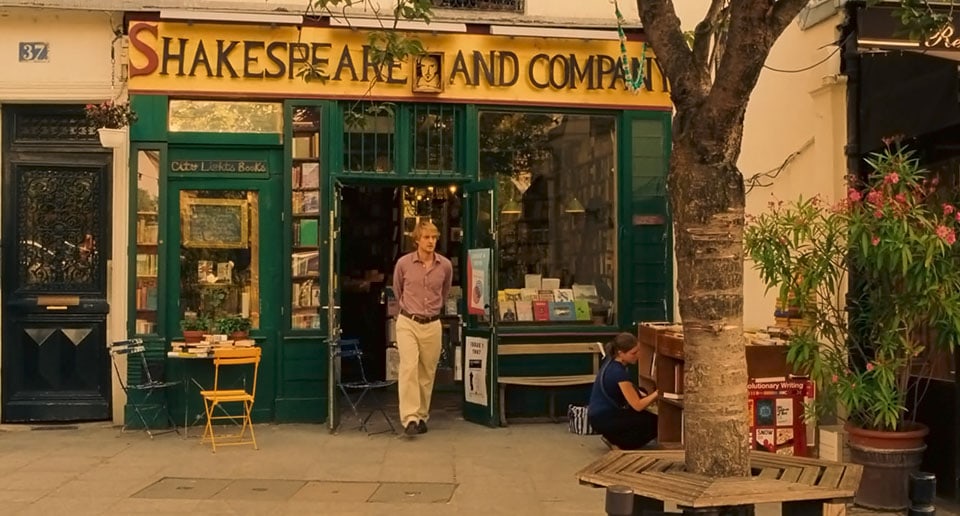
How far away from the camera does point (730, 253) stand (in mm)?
4141

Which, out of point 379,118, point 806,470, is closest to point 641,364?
point 379,118

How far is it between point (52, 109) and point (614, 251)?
5.92m

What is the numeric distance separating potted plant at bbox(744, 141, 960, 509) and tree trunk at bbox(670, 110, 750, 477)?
2.34 meters

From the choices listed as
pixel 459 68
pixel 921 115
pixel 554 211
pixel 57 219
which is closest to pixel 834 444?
pixel 921 115

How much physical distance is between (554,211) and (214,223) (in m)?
3.52

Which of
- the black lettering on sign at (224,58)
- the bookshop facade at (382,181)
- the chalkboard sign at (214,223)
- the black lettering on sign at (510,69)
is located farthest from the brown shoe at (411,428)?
the black lettering on sign at (224,58)

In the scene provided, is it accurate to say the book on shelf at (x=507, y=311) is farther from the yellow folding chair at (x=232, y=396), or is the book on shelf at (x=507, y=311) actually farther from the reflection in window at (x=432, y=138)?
the yellow folding chair at (x=232, y=396)

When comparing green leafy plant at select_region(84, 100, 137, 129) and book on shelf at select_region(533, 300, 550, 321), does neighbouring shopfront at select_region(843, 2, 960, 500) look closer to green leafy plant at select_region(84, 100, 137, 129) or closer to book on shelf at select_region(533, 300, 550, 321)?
book on shelf at select_region(533, 300, 550, 321)

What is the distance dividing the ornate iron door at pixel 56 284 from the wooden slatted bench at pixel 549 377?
3.97 meters

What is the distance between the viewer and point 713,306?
411cm

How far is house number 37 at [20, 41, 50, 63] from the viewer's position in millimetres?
9477

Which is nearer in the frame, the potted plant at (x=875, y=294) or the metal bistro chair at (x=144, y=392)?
the potted plant at (x=875, y=294)

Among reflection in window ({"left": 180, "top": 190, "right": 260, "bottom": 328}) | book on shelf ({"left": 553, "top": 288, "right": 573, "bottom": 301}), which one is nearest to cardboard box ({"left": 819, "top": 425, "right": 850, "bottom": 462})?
book on shelf ({"left": 553, "top": 288, "right": 573, "bottom": 301})

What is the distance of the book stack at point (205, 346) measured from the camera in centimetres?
886
